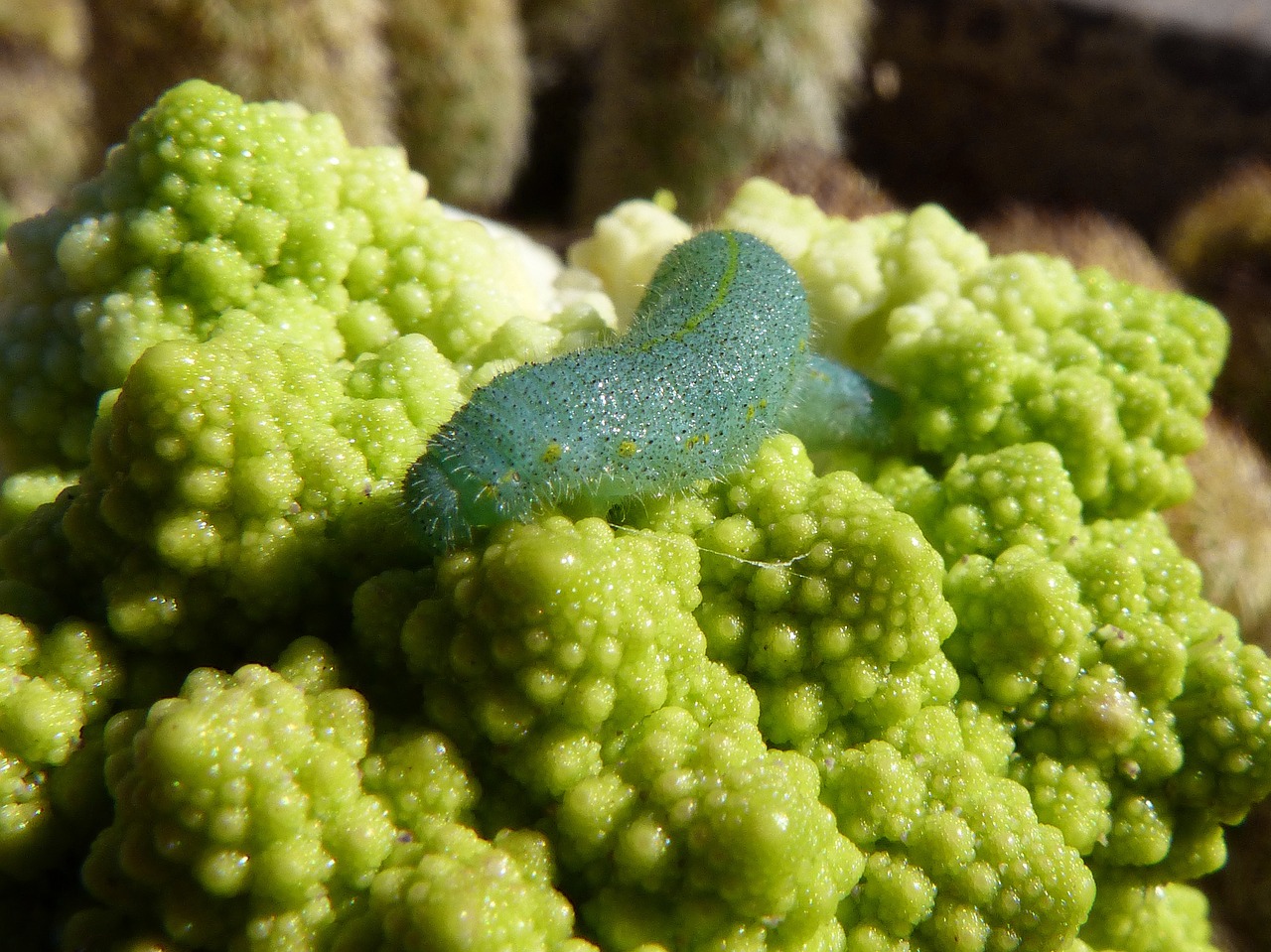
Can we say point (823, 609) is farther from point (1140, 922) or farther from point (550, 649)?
point (1140, 922)

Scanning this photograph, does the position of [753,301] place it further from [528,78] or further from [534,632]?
[528,78]

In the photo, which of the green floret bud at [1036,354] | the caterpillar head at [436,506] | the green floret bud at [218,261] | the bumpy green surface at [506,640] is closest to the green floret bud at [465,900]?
the bumpy green surface at [506,640]

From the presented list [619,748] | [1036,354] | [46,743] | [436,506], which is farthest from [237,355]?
[1036,354]

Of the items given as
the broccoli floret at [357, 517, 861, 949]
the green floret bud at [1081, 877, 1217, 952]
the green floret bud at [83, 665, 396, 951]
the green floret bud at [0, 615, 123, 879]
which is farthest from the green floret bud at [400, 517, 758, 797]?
the green floret bud at [1081, 877, 1217, 952]

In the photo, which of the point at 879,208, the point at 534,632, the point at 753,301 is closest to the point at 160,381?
the point at 534,632

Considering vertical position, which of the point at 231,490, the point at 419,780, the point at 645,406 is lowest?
the point at 419,780
